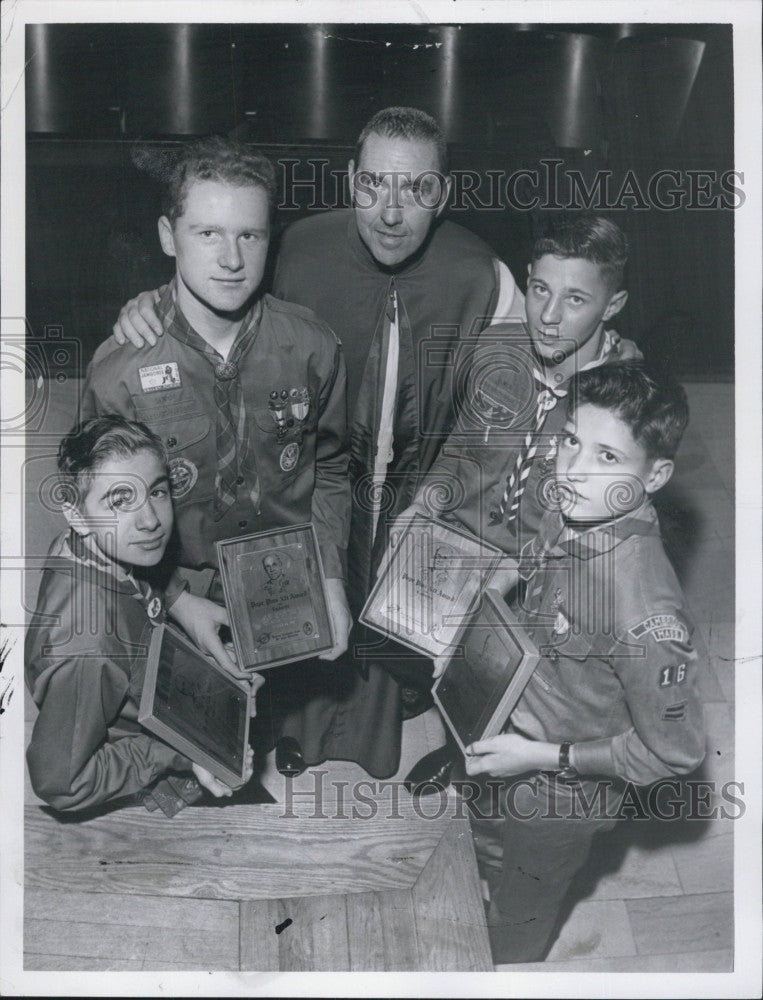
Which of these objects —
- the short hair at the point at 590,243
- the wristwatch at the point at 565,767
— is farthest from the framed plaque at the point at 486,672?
the short hair at the point at 590,243

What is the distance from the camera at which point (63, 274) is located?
8.82ft

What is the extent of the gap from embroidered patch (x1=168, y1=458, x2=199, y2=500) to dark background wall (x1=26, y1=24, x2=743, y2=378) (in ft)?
1.02

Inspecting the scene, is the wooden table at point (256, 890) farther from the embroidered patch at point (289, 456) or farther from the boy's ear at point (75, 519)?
the embroidered patch at point (289, 456)

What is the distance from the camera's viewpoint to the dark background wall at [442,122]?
2.64 m

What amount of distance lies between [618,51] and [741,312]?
607 mm

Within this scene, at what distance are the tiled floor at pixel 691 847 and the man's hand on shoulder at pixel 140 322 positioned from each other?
0.67 feet

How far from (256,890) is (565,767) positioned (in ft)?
2.31

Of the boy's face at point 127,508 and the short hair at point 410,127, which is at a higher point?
the short hair at point 410,127

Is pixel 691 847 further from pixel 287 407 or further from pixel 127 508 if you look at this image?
pixel 127 508

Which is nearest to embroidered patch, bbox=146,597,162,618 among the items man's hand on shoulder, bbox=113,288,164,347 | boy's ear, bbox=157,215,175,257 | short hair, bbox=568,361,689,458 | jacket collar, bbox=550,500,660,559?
man's hand on shoulder, bbox=113,288,164,347

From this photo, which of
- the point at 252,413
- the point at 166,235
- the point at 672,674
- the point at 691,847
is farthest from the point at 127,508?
the point at 691,847

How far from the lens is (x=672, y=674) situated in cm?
260

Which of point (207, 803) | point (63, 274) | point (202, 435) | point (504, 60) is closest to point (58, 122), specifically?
point (63, 274)

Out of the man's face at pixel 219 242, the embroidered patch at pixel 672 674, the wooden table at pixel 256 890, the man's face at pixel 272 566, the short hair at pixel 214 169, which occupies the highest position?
the short hair at pixel 214 169
